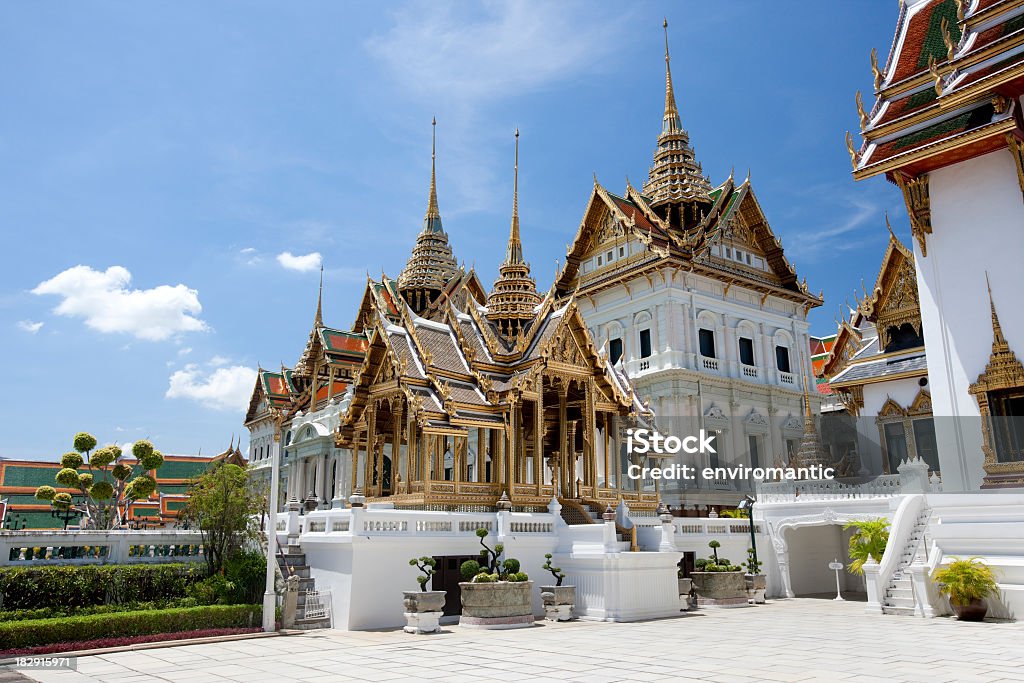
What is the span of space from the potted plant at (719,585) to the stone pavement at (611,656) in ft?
10.0

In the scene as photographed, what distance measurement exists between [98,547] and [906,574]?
14179mm

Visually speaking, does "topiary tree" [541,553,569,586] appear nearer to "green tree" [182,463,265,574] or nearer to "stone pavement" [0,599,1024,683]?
"stone pavement" [0,599,1024,683]

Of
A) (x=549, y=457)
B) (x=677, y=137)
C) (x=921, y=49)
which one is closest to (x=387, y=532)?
(x=549, y=457)

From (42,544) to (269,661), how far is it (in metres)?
5.68

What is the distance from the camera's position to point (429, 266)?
46094 millimetres

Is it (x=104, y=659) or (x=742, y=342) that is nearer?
(x=104, y=659)

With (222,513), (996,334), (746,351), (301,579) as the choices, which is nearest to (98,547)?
(222,513)

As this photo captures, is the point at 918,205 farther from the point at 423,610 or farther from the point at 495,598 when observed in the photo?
the point at 423,610

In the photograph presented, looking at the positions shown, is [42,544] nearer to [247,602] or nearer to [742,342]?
[247,602]

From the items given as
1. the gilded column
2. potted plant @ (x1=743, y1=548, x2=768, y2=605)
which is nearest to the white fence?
the gilded column

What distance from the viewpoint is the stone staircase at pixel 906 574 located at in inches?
543

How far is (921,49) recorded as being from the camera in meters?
Answer: 18.8

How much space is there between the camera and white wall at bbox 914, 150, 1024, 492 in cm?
1555

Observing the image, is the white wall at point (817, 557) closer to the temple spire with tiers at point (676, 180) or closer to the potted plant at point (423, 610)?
the potted plant at point (423, 610)
